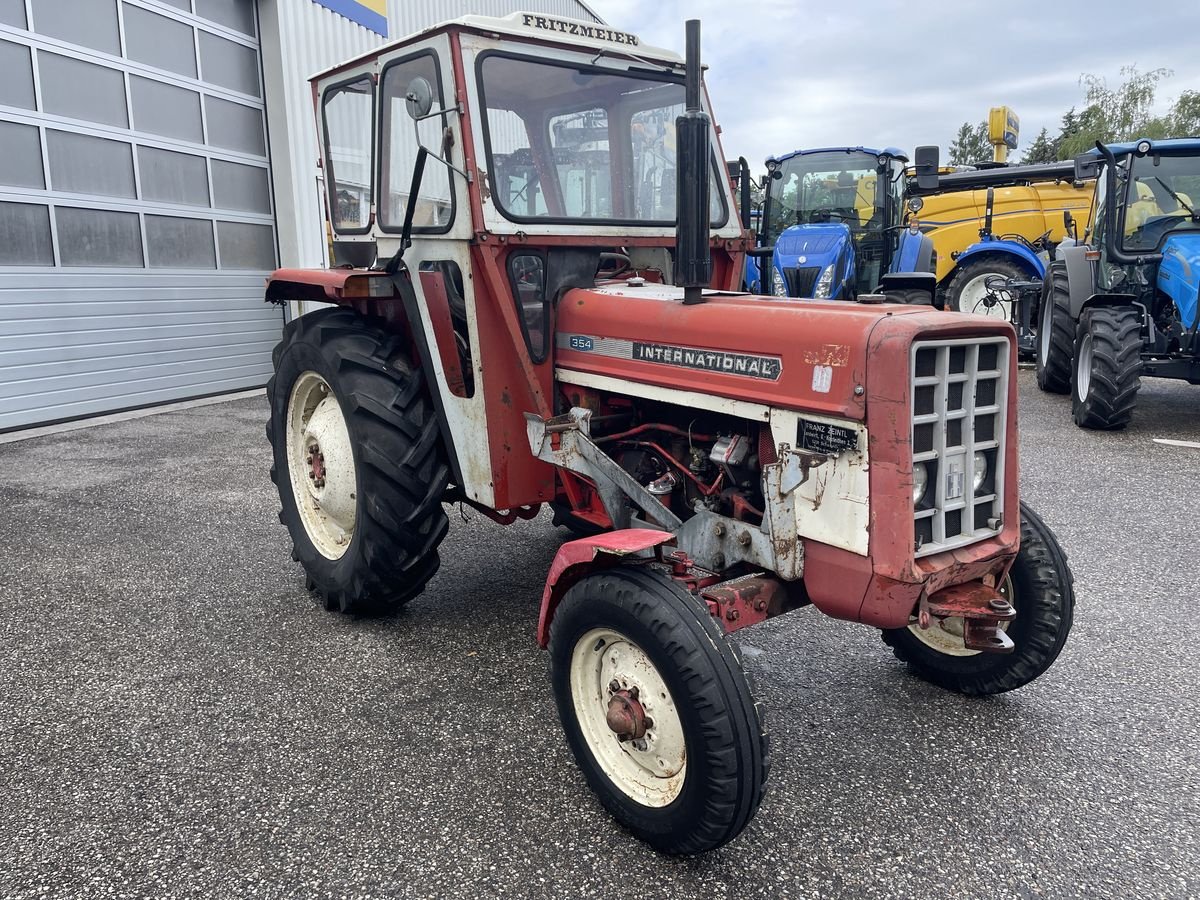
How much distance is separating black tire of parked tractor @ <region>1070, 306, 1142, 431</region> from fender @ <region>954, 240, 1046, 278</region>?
161 inches

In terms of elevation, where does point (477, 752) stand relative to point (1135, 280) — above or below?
below

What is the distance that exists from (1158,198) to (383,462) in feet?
23.5

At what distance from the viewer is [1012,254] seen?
11.0 m

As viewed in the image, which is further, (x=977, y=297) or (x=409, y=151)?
(x=977, y=297)

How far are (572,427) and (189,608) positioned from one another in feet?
6.58

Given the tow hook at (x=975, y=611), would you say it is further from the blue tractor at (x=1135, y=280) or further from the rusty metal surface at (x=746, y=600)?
the blue tractor at (x=1135, y=280)

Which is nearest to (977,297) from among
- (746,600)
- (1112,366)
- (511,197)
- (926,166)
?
(926,166)

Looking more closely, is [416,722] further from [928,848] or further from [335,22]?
[335,22]

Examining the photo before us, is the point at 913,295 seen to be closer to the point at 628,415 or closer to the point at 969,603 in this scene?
the point at 628,415

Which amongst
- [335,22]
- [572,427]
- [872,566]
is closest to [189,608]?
[572,427]

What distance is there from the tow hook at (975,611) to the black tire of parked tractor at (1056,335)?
628cm

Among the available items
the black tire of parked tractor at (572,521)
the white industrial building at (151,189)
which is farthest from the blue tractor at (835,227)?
the black tire of parked tractor at (572,521)

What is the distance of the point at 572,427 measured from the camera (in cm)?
308

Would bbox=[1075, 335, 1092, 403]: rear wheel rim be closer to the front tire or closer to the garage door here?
the front tire
